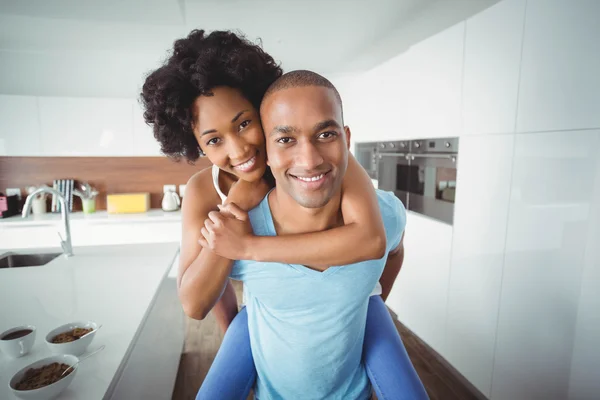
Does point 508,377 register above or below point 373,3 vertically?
below

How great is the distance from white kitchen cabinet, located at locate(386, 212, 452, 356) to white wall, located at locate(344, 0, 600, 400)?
0.02 metres

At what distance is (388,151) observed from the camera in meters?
3.06

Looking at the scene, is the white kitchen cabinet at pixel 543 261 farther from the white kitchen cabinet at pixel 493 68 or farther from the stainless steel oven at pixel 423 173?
the stainless steel oven at pixel 423 173

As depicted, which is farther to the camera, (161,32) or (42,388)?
(161,32)

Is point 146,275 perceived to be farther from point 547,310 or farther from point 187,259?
point 547,310

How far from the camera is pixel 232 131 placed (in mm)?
886

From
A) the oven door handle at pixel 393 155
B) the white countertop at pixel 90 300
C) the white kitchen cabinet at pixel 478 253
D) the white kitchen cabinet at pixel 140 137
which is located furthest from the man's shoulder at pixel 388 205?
the white kitchen cabinet at pixel 140 137

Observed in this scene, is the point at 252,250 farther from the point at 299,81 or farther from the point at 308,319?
the point at 299,81

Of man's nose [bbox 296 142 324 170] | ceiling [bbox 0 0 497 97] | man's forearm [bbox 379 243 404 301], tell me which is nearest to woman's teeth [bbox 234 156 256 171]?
man's nose [bbox 296 142 324 170]

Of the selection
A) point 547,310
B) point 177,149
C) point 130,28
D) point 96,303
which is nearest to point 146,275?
point 96,303

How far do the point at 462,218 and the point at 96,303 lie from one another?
2.10 meters

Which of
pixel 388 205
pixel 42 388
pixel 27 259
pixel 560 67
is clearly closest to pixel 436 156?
pixel 560 67

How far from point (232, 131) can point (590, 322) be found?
1.72 meters

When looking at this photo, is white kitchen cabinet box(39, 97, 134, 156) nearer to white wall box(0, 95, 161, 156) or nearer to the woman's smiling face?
white wall box(0, 95, 161, 156)
